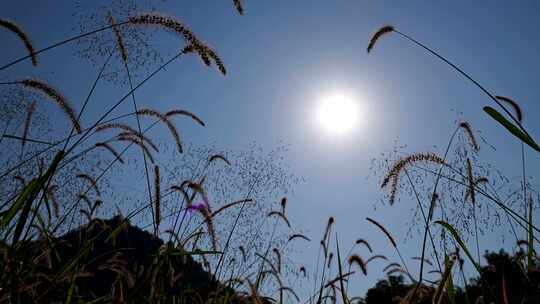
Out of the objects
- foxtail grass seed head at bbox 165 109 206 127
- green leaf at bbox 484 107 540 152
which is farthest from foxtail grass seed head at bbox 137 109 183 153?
green leaf at bbox 484 107 540 152

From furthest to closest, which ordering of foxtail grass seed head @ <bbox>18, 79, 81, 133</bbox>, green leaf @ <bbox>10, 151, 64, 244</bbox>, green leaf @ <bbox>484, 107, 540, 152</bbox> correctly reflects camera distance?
foxtail grass seed head @ <bbox>18, 79, 81, 133</bbox>
green leaf @ <bbox>484, 107, 540, 152</bbox>
green leaf @ <bbox>10, 151, 64, 244</bbox>

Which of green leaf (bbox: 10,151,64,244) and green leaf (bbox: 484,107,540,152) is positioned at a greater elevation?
green leaf (bbox: 484,107,540,152)

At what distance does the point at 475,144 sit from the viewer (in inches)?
137

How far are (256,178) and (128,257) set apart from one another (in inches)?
58.6

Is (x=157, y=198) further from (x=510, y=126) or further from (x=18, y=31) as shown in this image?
(x=510, y=126)

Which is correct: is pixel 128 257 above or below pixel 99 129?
below

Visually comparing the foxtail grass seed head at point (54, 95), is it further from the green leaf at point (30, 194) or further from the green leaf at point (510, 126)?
the green leaf at point (510, 126)

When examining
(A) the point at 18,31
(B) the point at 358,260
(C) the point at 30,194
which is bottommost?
(C) the point at 30,194

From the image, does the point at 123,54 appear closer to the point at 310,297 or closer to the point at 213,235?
the point at 213,235

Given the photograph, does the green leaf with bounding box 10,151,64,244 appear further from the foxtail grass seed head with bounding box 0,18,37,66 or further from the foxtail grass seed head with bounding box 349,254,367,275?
the foxtail grass seed head with bounding box 349,254,367,275

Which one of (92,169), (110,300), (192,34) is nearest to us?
(110,300)

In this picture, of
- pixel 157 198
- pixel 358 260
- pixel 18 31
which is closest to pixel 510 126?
pixel 358 260

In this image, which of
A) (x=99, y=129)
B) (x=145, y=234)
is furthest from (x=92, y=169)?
(x=99, y=129)

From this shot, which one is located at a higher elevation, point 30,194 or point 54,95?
point 54,95
